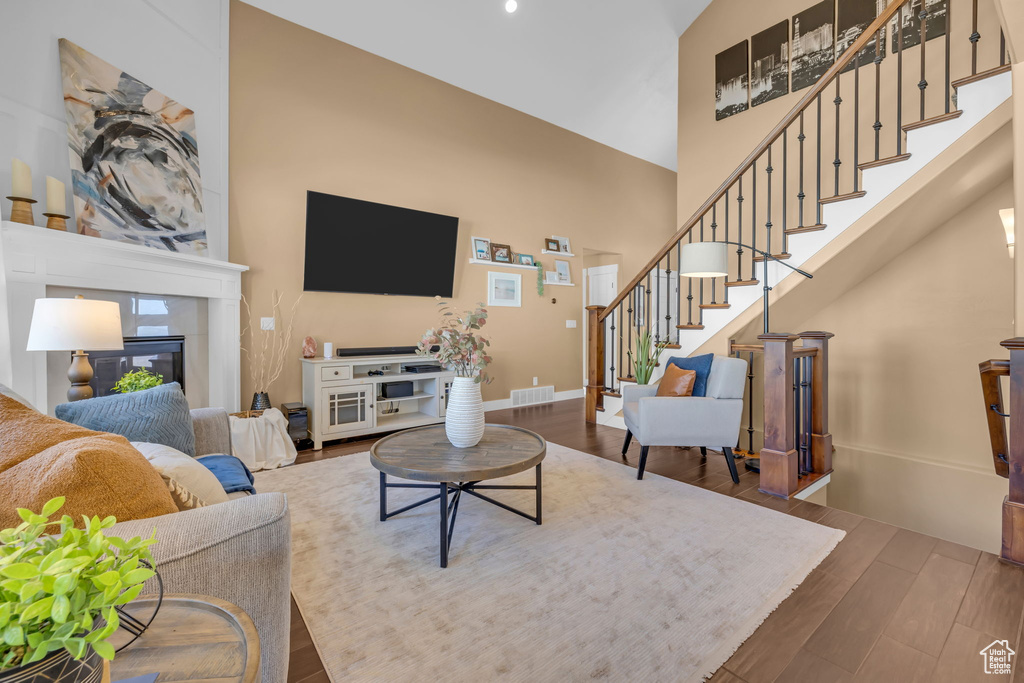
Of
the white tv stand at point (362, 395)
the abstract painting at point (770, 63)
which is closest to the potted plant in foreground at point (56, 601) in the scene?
the white tv stand at point (362, 395)

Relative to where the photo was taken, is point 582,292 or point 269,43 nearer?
point 269,43

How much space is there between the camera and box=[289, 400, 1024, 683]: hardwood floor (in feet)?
4.39

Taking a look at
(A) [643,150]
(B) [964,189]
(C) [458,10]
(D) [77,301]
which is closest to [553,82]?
(C) [458,10]

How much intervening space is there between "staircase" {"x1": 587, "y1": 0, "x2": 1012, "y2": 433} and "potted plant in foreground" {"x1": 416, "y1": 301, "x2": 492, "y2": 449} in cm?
182

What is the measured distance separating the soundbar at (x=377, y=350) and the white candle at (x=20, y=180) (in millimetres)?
→ 2201

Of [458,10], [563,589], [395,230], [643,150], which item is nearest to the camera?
[563,589]

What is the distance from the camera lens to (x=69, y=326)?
196 centimetres

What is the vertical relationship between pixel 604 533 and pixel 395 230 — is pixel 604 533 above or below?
below

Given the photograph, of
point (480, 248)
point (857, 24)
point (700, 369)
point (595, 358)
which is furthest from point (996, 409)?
point (480, 248)

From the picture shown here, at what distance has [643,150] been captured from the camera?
689 cm

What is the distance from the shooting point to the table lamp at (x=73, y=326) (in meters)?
1.93

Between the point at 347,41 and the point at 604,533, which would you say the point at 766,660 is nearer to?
the point at 604,533

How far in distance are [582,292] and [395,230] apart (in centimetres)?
290

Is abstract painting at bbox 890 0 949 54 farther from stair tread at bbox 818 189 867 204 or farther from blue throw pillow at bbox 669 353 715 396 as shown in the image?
blue throw pillow at bbox 669 353 715 396
